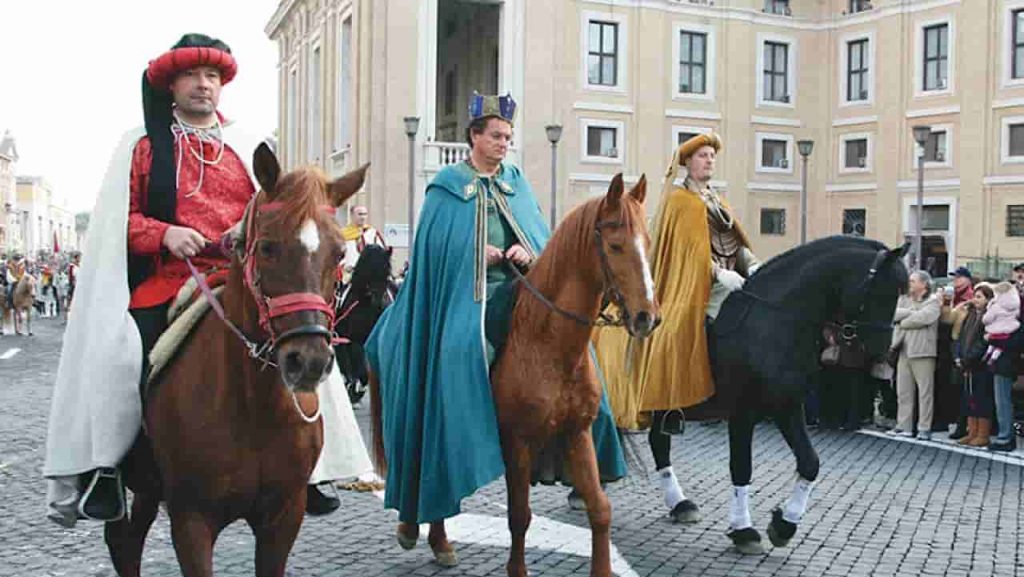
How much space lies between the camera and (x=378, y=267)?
12.3 meters

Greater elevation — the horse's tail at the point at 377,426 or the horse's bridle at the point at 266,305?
the horse's bridle at the point at 266,305

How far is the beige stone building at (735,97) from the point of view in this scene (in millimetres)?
37812

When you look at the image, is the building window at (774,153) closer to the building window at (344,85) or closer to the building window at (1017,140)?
the building window at (1017,140)

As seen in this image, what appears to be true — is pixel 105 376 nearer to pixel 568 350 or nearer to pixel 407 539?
pixel 568 350

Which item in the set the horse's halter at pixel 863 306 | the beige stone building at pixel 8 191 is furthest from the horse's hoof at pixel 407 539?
the beige stone building at pixel 8 191

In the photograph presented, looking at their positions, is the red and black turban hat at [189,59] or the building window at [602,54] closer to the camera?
the red and black turban hat at [189,59]

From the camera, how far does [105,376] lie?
429 centimetres

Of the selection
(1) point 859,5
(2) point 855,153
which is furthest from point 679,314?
(1) point 859,5

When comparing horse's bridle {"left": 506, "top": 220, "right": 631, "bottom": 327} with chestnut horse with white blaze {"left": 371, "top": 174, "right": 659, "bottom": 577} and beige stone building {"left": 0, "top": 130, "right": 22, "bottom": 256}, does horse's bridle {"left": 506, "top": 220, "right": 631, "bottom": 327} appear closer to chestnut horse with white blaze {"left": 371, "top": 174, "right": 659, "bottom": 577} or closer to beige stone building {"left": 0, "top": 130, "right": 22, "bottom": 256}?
chestnut horse with white blaze {"left": 371, "top": 174, "right": 659, "bottom": 577}

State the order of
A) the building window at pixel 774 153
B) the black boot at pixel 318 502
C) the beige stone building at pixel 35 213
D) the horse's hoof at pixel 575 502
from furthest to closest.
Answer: the beige stone building at pixel 35 213, the building window at pixel 774 153, the horse's hoof at pixel 575 502, the black boot at pixel 318 502

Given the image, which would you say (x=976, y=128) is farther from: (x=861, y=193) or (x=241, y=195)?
(x=241, y=195)

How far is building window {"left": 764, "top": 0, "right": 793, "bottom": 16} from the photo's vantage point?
44562mm

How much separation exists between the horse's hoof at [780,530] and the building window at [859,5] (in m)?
40.6

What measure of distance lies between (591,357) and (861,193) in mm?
39883
